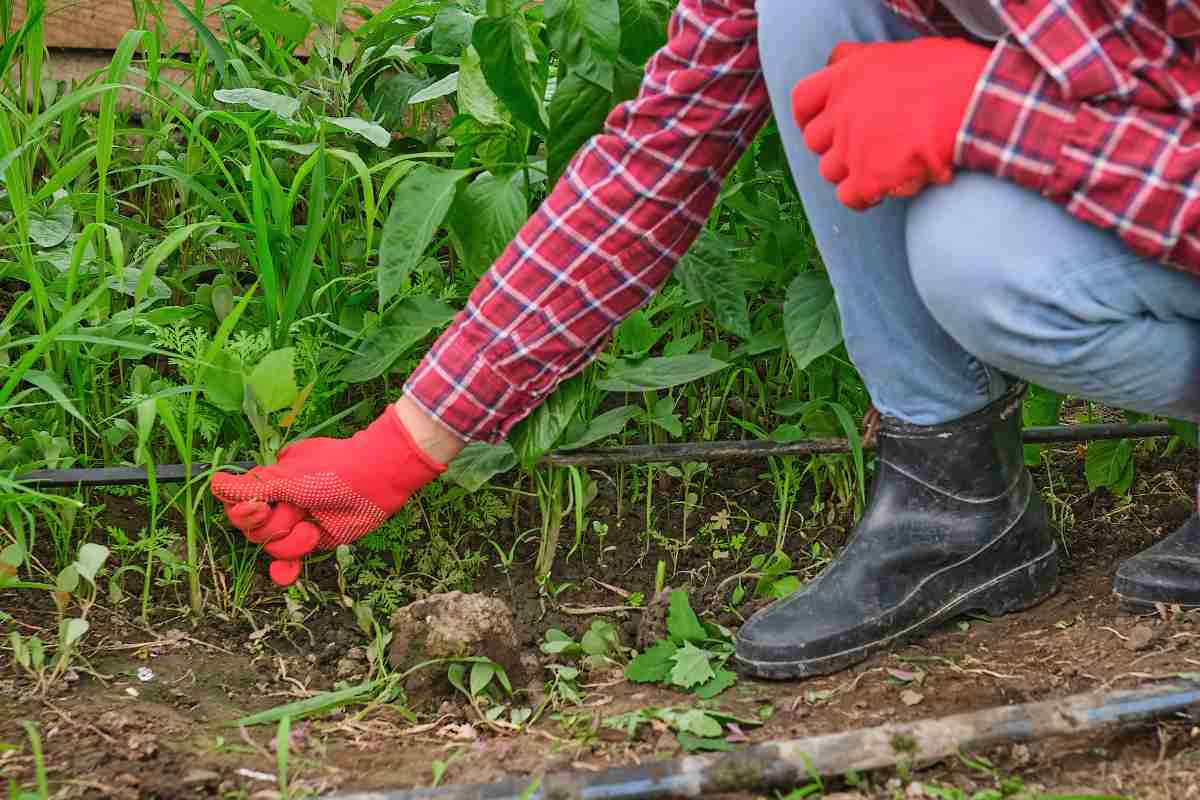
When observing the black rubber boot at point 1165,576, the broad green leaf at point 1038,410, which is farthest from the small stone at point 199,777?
the broad green leaf at point 1038,410

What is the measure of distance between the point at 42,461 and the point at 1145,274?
1.21 m

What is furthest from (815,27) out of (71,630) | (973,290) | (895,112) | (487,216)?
(71,630)

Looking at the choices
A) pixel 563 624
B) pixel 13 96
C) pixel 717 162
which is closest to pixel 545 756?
pixel 563 624

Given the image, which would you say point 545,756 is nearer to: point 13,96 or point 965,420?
point 965,420

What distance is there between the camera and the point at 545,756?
3.69 feet

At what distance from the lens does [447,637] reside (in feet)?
4.20

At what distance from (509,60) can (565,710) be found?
67 cm

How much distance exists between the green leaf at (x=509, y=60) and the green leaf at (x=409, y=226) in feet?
0.40

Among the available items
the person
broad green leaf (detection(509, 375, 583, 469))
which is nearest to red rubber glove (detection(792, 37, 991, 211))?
the person

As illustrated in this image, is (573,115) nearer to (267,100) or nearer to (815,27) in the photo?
(815,27)

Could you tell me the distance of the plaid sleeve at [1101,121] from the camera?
961mm

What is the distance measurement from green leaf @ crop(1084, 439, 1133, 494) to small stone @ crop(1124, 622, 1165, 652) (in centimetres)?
38

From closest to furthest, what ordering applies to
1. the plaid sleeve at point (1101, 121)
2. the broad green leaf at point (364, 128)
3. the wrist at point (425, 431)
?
the plaid sleeve at point (1101, 121) < the wrist at point (425, 431) < the broad green leaf at point (364, 128)

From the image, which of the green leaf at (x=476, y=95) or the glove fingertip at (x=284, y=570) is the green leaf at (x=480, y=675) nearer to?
the glove fingertip at (x=284, y=570)
